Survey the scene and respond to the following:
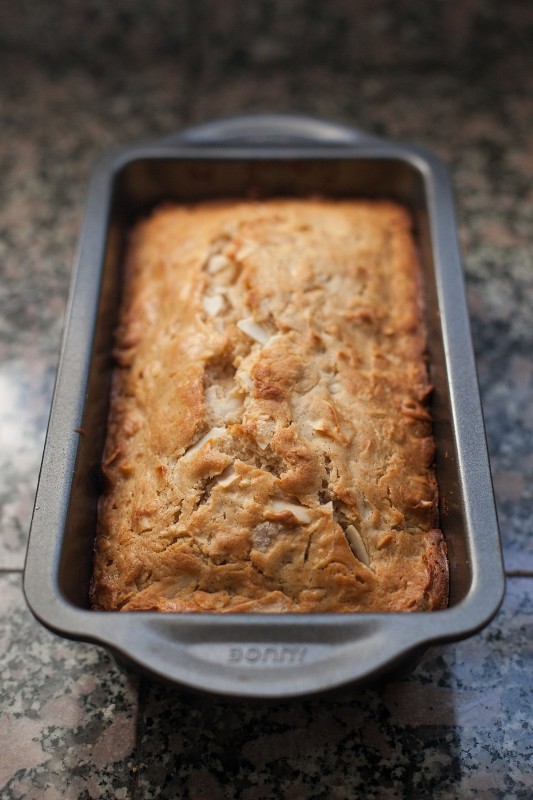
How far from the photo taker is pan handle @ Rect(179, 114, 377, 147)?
1617mm

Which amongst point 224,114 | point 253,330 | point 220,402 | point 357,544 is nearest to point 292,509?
point 357,544

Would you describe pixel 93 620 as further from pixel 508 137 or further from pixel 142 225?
pixel 508 137

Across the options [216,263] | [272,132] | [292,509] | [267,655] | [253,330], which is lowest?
[267,655]

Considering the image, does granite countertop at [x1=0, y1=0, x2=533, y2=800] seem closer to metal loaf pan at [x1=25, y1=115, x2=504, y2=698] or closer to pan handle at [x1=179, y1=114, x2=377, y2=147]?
metal loaf pan at [x1=25, y1=115, x2=504, y2=698]

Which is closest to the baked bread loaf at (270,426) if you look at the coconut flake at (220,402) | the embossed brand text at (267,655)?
the coconut flake at (220,402)

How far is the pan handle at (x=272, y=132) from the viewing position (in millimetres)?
1617

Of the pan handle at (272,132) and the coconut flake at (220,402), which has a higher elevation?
the pan handle at (272,132)

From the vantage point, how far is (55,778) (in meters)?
1.17

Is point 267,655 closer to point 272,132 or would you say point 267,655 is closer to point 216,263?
point 216,263

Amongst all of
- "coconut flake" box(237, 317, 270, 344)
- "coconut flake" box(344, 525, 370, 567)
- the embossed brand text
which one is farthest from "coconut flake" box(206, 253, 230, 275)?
the embossed brand text

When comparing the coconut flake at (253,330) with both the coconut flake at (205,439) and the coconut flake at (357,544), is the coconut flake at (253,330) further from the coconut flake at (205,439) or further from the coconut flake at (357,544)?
the coconut flake at (357,544)

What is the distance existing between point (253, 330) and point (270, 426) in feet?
0.71

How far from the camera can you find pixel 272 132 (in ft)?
5.49

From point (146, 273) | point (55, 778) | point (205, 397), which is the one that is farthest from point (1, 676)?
point (146, 273)
